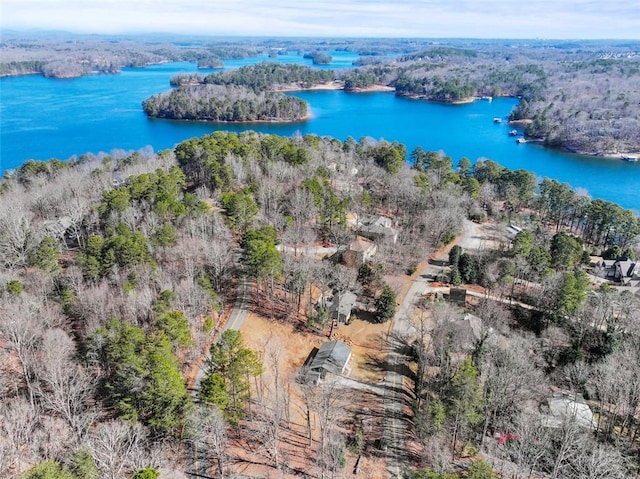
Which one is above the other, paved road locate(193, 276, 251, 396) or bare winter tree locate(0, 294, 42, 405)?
bare winter tree locate(0, 294, 42, 405)

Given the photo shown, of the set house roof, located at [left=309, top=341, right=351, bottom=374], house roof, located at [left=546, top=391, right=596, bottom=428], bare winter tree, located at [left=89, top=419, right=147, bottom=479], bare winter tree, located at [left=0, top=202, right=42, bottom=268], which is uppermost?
bare winter tree, located at [left=0, top=202, right=42, bottom=268]

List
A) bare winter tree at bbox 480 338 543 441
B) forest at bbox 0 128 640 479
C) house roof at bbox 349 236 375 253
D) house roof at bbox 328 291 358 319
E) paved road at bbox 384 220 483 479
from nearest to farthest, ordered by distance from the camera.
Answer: forest at bbox 0 128 640 479 → paved road at bbox 384 220 483 479 → bare winter tree at bbox 480 338 543 441 → house roof at bbox 328 291 358 319 → house roof at bbox 349 236 375 253

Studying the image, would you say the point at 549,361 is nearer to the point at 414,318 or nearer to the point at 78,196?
the point at 414,318

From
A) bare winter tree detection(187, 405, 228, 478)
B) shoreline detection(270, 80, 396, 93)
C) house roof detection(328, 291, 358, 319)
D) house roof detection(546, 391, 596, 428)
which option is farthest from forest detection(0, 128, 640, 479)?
shoreline detection(270, 80, 396, 93)

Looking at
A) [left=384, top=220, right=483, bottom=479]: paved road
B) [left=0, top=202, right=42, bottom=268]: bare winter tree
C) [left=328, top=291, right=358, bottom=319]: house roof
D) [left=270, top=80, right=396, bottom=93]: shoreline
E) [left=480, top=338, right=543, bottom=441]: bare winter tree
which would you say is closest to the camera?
[left=384, top=220, right=483, bottom=479]: paved road

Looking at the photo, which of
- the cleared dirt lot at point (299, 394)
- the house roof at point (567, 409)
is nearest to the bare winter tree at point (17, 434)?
the cleared dirt lot at point (299, 394)

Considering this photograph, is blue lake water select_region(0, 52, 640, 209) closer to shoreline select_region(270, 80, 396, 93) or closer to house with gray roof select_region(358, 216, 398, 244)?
shoreline select_region(270, 80, 396, 93)

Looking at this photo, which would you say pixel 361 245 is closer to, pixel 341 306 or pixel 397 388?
pixel 341 306
